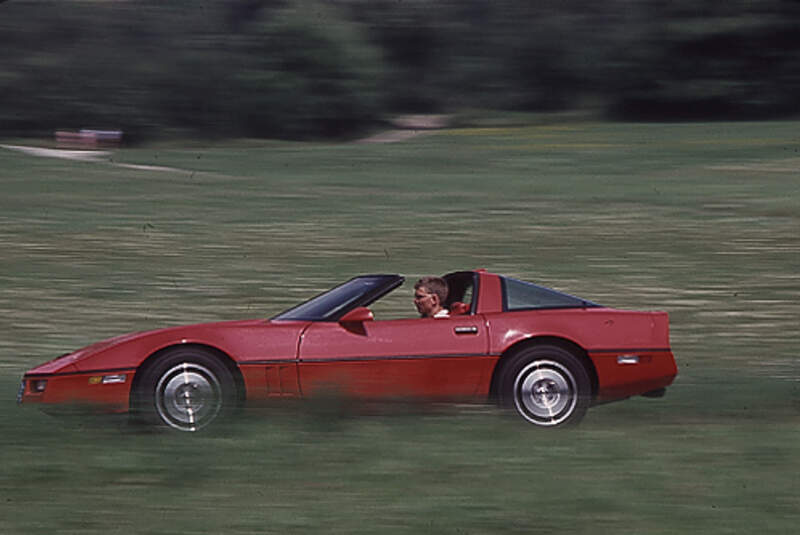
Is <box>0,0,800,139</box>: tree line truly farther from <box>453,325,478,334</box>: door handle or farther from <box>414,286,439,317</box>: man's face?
<box>453,325,478,334</box>: door handle

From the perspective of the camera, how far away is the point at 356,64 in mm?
51906

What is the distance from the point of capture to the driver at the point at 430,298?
7965mm

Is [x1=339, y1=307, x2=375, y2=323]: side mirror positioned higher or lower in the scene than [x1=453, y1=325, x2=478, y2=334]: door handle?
higher

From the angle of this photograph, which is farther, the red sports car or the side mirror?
the side mirror

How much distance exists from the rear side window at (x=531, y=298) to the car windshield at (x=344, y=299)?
0.65 metres

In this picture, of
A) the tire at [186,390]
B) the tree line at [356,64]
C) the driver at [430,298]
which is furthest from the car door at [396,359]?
the tree line at [356,64]

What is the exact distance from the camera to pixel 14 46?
49156mm

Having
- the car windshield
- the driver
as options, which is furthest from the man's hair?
the car windshield

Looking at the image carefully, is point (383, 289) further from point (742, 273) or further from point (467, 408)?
point (742, 273)

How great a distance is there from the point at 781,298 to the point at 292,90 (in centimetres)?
3584

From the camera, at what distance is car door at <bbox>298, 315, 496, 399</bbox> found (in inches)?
296

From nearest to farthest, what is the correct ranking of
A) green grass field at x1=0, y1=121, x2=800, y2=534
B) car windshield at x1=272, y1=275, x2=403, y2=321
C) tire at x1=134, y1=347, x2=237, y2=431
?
green grass field at x1=0, y1=121, x2=800, y2=534, tire at x1=134, y1=347, x2=237, y2=431, car windshield at x1=272, y1=275, x2=403, y2=321

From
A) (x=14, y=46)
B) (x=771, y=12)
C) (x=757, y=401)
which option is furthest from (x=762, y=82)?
(x=757, y=401)

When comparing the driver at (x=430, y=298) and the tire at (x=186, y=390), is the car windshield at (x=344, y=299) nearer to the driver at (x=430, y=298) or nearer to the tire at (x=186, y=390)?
the driver at (x=430, y=298)
